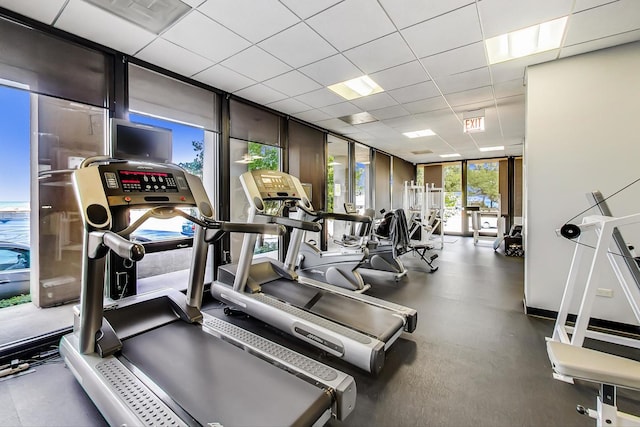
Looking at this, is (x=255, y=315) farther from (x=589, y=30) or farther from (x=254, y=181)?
(x=589, y=30)

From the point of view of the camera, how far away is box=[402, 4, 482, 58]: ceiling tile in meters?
2.40

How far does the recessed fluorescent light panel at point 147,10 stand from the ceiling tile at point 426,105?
134 inches

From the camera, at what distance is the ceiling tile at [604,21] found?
2299 mm

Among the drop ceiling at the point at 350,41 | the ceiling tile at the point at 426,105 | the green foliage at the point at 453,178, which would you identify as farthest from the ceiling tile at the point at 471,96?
the green foliage at the point at 453,178

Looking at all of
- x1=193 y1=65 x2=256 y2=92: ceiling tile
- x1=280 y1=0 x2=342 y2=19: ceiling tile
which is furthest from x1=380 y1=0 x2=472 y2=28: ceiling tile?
x1=193 y1=65 x2=256 y2=92: ceiling tile

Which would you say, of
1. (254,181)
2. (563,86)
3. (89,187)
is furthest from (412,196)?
(89,187)

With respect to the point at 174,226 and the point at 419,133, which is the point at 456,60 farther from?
the point at 174,226

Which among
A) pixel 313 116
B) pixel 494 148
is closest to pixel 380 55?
pixel 313 116

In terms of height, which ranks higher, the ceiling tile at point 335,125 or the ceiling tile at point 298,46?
the ceiling tile at point 335,125

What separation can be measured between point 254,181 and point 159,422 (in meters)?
2.18

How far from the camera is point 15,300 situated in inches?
112

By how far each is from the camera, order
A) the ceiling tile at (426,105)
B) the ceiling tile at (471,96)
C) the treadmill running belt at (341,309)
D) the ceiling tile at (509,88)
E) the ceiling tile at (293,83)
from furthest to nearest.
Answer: the ceiling tile at (426,105) < the ceiling tile at (471,96) < the ceiling tile at (509,88) < the ceiling tile at (293,83) < the treadmill running belt at (341,309)

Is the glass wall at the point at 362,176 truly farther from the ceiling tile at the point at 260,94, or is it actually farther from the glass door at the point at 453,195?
the glass door at the point at 453,195

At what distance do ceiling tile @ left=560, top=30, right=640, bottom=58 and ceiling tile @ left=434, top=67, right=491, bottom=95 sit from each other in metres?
0.74
